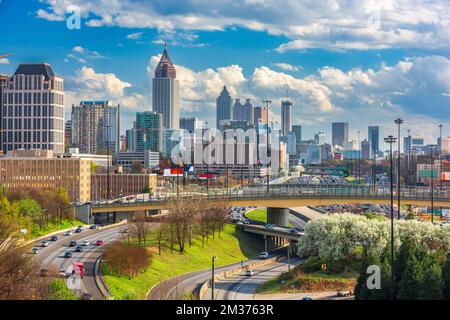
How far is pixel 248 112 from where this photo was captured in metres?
134

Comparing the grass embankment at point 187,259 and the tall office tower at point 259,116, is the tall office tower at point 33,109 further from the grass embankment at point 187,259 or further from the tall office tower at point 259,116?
the tall office tower at point 259,116

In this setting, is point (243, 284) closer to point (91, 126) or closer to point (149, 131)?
point (91, 126)

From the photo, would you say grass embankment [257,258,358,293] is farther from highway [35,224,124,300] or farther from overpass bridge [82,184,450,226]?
overpass bridge [82,184,450,226]

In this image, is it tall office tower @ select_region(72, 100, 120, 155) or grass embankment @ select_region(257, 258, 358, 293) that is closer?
grass embankment @ select_region(257, 258, 358, 293)

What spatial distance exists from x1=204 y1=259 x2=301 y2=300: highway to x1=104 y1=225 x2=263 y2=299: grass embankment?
209 cm

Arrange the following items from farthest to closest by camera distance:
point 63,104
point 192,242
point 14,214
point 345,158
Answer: point 345,158
point 63,104
point 192,242
point 14,214

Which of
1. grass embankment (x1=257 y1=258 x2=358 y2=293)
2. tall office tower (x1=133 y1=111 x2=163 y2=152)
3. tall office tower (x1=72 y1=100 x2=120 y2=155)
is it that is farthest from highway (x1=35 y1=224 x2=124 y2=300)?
tall office tower (x1=133 y1=111 x2=163 y2=152)

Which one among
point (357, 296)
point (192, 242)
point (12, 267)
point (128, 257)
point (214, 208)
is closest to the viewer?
point (12, 267)

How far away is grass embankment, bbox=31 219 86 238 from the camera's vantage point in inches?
1386

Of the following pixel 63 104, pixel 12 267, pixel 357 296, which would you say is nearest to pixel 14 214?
pixel 12 267

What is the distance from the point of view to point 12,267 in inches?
566

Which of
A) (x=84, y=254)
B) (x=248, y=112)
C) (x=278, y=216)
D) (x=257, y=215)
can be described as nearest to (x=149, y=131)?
(x=248, y=112)
